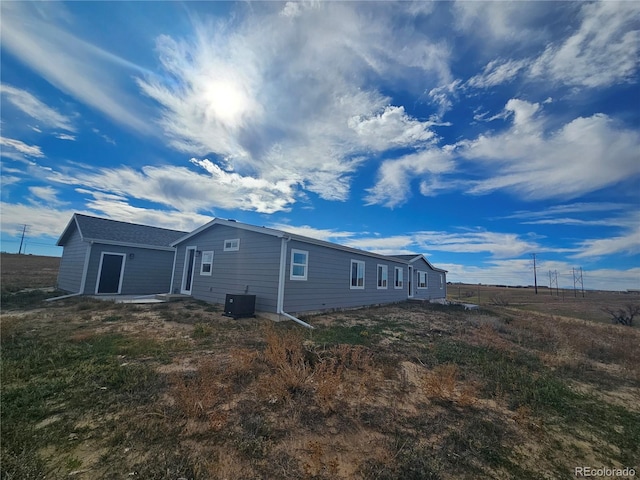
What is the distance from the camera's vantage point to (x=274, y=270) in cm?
989

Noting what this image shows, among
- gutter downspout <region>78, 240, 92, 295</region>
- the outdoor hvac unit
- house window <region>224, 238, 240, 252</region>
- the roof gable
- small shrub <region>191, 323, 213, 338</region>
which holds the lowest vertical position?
small shrub <region>191, 323, 213, 338</region>

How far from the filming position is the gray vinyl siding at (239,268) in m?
9.98

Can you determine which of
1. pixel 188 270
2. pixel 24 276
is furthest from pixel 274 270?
pixel 24 276

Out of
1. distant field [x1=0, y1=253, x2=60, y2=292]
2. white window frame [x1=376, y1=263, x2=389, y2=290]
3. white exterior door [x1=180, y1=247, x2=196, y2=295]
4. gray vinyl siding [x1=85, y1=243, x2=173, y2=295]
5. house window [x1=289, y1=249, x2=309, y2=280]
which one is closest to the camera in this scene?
house window [x1=289, y1=249, x2=309, y2=280]

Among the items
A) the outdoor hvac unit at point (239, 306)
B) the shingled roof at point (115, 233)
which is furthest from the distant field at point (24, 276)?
the outdoor hvac unit at point (239, 306)

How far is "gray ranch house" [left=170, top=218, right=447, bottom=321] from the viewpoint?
9.96 m

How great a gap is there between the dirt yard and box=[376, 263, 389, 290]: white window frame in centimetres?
960

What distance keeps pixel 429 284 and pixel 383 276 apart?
9413 mm

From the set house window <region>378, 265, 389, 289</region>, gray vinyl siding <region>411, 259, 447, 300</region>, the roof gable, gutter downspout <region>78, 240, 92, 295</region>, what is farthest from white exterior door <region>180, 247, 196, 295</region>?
gray vinyl siding <region>411, 259, 447, 300</region>

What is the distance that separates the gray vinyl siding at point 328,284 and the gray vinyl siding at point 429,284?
286 inches

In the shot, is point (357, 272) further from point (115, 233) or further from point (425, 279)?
point (115, 233)

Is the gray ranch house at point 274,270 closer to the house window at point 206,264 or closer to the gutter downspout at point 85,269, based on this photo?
the house window at point 206,264

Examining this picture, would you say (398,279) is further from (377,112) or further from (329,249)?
(377,112)

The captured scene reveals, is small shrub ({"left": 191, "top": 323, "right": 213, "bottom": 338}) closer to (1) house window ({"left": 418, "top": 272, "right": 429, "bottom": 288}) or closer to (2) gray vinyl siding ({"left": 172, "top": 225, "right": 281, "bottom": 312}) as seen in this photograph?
(2) gray vinyl siding ({"left": 172, "top": 225, "right": 281, "bottom": 312})
